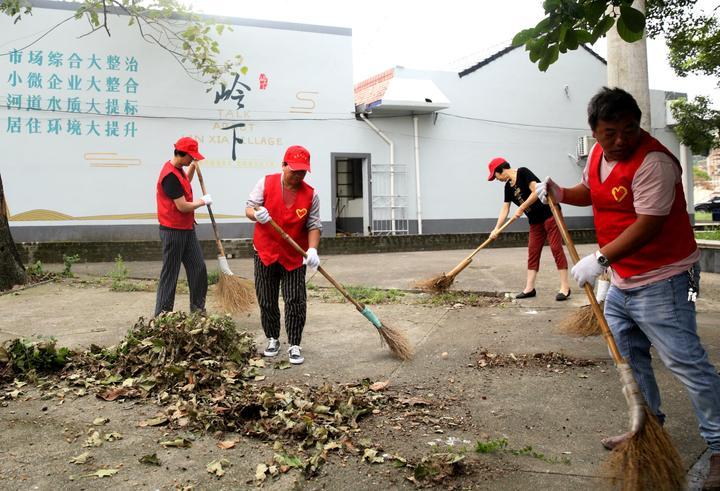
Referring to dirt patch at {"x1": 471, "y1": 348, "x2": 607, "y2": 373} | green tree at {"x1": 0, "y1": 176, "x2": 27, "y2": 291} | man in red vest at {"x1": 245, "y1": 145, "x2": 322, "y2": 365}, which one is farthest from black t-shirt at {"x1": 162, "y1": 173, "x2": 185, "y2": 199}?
green tree at {"x1": 0, "y1": 176, "x2": 27, "y2": 291}

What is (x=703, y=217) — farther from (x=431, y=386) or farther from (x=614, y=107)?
(x=614, y=107)

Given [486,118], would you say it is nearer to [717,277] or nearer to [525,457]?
[717,277]

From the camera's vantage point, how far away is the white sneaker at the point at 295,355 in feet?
14.9

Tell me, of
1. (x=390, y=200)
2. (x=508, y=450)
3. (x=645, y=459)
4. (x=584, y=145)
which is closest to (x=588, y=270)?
(x=645, y=459)

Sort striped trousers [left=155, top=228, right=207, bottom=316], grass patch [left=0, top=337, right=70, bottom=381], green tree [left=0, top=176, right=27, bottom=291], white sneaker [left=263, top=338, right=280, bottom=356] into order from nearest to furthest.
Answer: grass patch [left=0, top=337, right=70, bottom=381] < white sneaker [left=263, top=338, right=280, bottom=356] < striped trousers [left=155, top=228, right=207, bottom=316] < green tree [left=0, top=176, right=27, bottom=291]

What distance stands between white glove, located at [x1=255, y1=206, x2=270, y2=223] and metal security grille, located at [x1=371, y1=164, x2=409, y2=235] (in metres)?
10.3

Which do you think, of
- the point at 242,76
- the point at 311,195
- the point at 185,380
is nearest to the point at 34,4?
the point at 242,76

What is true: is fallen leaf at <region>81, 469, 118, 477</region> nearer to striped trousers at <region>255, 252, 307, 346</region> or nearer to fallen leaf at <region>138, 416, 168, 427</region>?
fallen leaf at <region>138, 416, 168, 427</region>

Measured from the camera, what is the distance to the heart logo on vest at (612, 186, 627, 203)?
2711mm

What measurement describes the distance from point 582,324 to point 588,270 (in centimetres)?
251

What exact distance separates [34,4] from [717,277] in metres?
13.0

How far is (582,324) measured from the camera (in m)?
5.14

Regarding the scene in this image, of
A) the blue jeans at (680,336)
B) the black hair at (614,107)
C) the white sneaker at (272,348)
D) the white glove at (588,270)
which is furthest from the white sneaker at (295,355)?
the black hair at (614,107)

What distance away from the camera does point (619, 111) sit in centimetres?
267
